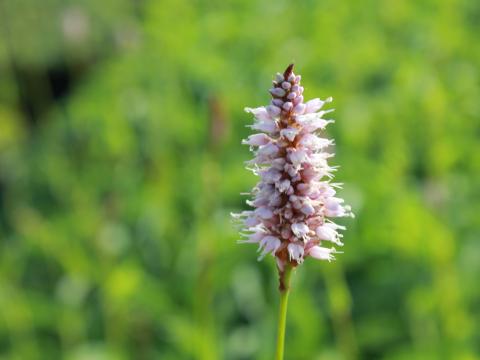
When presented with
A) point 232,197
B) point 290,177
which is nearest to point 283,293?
point 290,177

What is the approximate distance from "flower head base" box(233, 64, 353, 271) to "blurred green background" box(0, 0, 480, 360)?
183 cm

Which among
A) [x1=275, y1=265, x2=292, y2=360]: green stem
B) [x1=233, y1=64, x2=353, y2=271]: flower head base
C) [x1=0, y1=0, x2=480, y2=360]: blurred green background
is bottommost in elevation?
[x1=275, y1=265, x2=292, y2=360]: green stem

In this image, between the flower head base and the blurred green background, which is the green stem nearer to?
the flower head base

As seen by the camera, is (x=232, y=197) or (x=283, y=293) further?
(x=232, y=197)

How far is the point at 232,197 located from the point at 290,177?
4.93m

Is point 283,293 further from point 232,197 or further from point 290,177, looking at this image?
point 232,197

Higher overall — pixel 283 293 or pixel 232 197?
pixel 232 197

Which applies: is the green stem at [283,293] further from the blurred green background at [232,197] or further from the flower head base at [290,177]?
the blurred green background at [232,197]

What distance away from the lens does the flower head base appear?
1.59 metres

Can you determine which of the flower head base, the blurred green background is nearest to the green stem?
the flower head base

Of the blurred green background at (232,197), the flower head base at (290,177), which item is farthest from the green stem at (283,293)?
the blurred green background at (232,197)

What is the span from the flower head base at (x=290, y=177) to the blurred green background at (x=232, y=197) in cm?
183

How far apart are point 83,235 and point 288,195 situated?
17.1 feet

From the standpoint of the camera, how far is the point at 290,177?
5.30 feet
